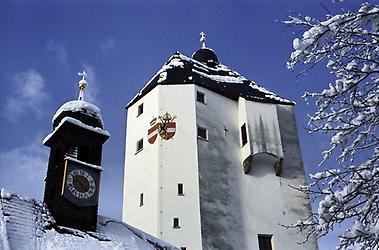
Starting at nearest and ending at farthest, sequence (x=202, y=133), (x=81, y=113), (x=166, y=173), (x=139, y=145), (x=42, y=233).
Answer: (x=42, y=233), (x=81, y=113), (x=166, y=173), (x=202, y=133), (x=139, y=145)

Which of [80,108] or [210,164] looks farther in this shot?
[210,164]

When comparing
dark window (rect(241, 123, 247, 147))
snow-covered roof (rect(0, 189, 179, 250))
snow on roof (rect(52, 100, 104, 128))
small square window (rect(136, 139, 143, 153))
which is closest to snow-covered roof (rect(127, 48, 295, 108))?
dark window (rect(241, 123, 247, 147))

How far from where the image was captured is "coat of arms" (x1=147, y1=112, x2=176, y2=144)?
26375 mm

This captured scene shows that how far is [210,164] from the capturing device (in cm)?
2592

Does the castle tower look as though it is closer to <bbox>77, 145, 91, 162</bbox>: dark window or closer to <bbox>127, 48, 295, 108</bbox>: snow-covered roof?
<bbox>127, 48, 295, 108</bbox>: snow-covered roof

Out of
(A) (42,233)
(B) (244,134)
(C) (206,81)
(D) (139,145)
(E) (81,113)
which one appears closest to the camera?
(A) (42,233)

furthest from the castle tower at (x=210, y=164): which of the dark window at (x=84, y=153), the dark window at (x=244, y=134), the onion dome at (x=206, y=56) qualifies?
the dark window at (x=84, y=153)

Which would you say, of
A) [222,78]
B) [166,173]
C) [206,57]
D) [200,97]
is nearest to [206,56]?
[206,57]

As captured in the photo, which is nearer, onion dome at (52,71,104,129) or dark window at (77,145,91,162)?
dark window at (77,145,91,162)

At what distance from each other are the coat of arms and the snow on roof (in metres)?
10.3

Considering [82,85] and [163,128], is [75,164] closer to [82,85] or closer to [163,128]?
[82,85]

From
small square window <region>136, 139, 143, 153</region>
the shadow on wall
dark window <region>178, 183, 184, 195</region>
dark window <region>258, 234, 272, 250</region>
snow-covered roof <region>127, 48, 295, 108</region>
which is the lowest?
dark window <region>258, 234, 272, 250</region>

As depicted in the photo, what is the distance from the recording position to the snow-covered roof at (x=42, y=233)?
11514 millimetres

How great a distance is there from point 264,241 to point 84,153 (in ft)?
43.0
